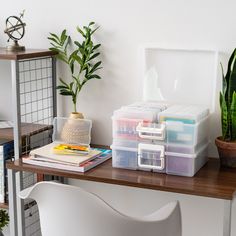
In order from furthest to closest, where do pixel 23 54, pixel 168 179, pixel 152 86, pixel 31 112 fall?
1. pixel 31 112
2. pixel 152 86
3. pixel 23 54
4. pixel 168 179

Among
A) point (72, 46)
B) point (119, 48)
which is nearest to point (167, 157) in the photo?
point (119, 48)

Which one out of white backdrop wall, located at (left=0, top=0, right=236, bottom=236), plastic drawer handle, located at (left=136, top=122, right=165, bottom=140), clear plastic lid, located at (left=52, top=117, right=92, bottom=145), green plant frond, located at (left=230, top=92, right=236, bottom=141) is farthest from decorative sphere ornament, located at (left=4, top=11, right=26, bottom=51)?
green plant frond, located at (left=230, top=92, right=236, bottom=141)

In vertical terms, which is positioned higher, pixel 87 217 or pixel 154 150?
pixel 154 150

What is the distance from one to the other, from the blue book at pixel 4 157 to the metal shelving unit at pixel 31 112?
6 cm

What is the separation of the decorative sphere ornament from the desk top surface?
56 centimetres

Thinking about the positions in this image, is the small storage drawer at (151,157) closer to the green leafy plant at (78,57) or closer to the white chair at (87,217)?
the white chair at (87,217)

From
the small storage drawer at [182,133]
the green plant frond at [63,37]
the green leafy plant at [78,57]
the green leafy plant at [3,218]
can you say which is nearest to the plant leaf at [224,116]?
the small storage drawer at [182,133]

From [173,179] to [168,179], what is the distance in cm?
2

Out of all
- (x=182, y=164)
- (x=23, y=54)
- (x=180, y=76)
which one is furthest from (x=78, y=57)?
(x=182, y=164)

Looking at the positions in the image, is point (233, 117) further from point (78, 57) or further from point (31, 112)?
point (31, 112)

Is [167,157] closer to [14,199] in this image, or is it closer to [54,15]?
[14,199]

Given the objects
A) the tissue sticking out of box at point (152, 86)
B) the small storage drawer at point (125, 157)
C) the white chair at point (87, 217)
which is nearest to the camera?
the white chair at point (87, 217)

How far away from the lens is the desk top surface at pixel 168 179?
1834mm

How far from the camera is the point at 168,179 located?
1.96 metres
